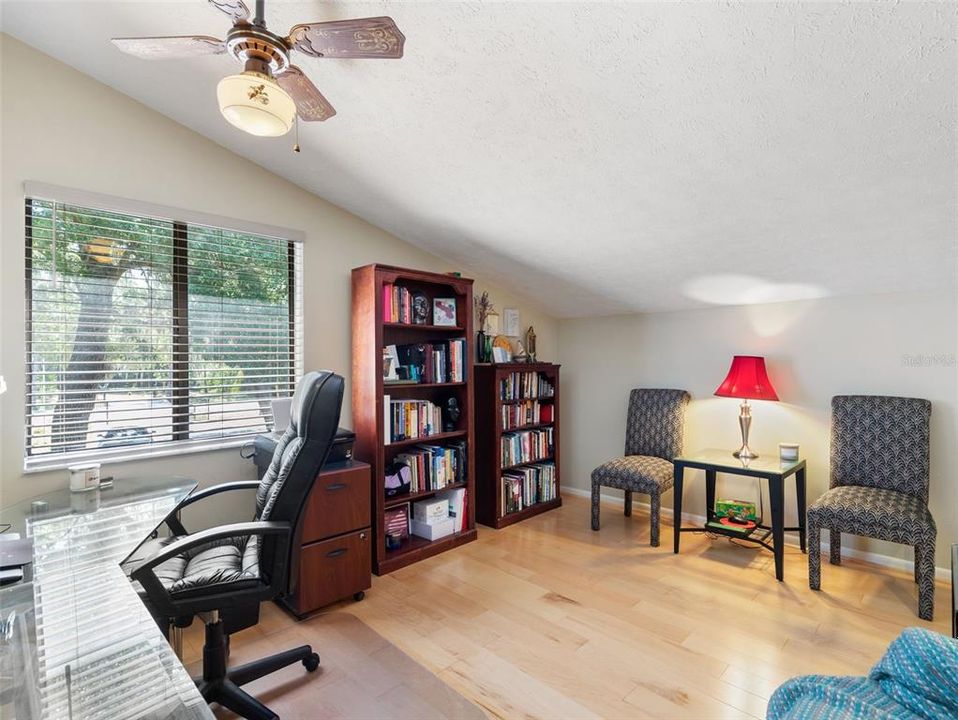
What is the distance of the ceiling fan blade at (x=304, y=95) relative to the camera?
1.55 metres

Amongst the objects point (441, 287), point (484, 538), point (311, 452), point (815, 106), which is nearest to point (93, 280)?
point (311, 452)

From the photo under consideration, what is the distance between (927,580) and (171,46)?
3673 millimetres

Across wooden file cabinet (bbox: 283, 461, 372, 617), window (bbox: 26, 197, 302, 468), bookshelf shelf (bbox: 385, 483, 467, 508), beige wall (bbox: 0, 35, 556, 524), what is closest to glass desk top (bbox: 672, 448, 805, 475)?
bookshelf shelf (bbox: 385, 483, 467, 508)

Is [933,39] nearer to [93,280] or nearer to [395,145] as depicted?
[395,145]

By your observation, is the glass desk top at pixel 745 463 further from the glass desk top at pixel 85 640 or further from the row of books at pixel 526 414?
the glass desk top at pixel 85 640

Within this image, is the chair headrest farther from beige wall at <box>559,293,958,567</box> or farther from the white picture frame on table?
beige wall at <box>559,293,958,567</box>

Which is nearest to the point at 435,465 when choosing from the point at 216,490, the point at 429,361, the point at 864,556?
the point at 429,361

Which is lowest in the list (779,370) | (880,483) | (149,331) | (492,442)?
(880,483)

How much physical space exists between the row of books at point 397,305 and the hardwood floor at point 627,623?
1.50 m

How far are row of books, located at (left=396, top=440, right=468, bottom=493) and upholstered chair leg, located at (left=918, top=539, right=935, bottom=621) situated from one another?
2.41m

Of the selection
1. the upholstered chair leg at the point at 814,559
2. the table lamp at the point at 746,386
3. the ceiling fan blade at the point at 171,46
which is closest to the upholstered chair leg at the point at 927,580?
the upholstered chair leg at the point at 814,559

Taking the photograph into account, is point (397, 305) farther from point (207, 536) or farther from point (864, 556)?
point (864, 556)

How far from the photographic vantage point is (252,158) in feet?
8.93

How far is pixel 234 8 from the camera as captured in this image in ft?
4.38
